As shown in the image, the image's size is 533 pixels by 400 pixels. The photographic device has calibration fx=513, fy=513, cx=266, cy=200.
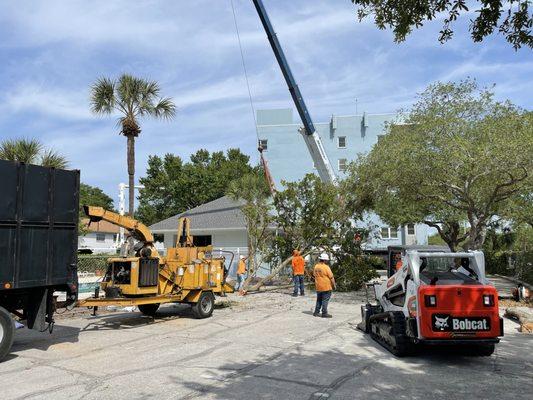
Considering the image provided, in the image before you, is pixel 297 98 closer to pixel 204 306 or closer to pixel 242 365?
pixel 204 306

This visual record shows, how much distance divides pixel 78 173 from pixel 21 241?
170 cm

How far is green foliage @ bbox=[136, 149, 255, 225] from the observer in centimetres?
4809

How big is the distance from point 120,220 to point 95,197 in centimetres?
6018

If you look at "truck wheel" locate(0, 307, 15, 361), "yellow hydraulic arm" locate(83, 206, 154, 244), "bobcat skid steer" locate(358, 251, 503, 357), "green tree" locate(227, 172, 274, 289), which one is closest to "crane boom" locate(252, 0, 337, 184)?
"green tree" locate(227, 172, 274, 289)

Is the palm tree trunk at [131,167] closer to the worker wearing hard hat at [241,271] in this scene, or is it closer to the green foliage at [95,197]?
the worker wearing hard hat at [241,271]

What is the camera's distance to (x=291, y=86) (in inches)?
1091

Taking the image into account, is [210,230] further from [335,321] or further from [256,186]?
[335,321]

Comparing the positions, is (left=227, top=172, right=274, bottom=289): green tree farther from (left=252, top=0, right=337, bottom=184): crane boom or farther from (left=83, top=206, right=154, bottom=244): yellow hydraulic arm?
(left=83, top=206, right=154, bottom=244): yellow hydraulic arm

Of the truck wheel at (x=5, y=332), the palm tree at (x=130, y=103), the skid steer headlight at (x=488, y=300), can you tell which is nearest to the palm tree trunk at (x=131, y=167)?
the palm tree at (x=130, y=103)

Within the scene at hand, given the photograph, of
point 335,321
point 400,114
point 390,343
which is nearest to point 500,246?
→ point 400,114

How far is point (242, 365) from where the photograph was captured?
803 centimetres

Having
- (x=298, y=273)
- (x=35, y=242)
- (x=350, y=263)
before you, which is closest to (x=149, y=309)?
(x=35, y=242)

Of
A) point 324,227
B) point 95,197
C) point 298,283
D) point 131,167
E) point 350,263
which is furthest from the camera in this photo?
point 95,197

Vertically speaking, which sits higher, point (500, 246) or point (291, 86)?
point (291, 86)
